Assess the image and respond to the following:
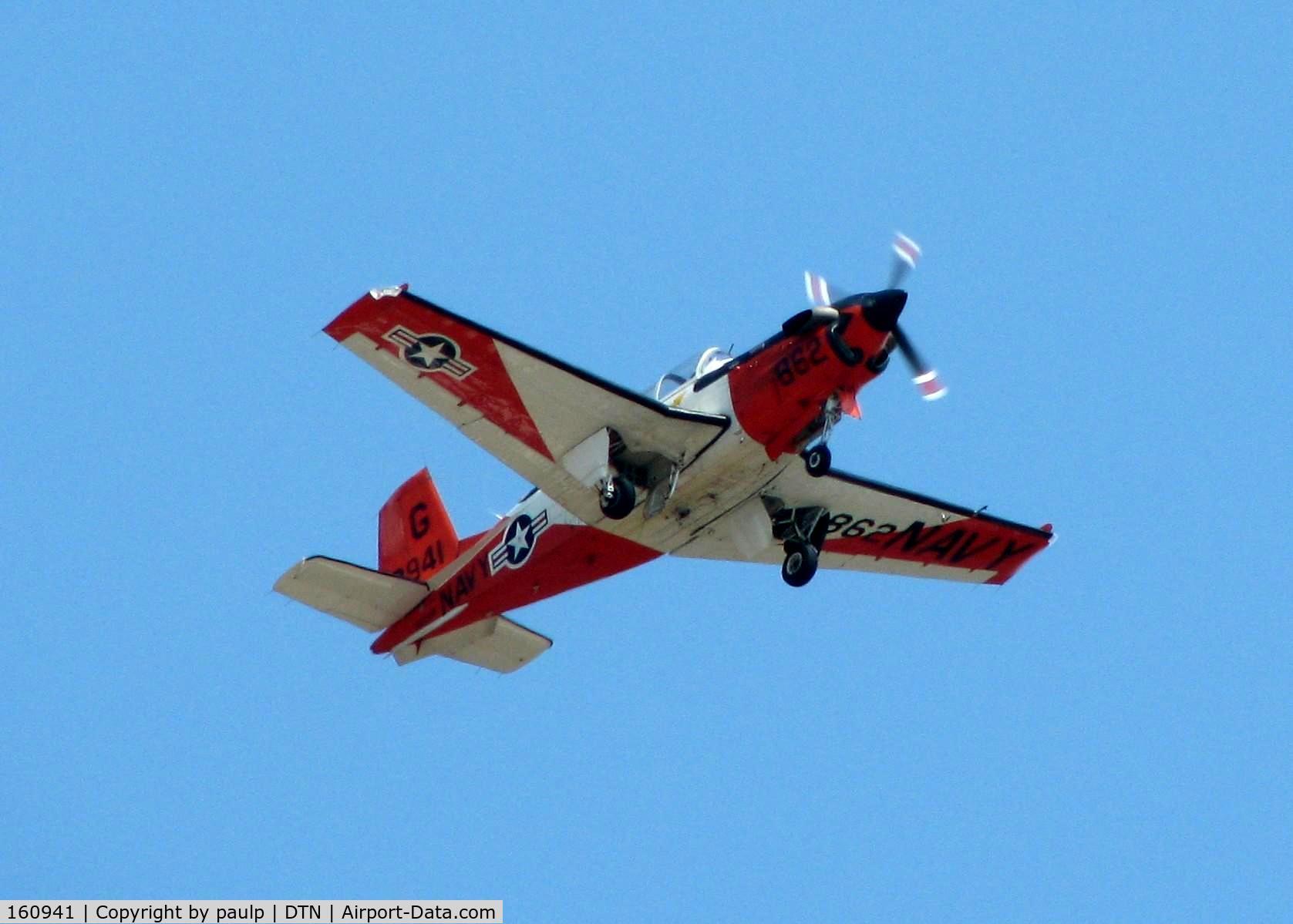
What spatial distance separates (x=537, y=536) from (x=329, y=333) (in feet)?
15.8

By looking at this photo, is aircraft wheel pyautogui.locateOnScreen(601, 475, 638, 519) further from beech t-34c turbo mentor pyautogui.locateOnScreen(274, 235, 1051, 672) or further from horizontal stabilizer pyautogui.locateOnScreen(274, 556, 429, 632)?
horizontal stabilizer pyautogui.locateOnScreen(274, 556, 429, 632)

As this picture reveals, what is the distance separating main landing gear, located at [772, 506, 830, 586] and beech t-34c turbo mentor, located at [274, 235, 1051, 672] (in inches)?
1.0

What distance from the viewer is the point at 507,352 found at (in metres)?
24.8

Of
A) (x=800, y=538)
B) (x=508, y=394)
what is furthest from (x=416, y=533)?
(x=800, y=538)

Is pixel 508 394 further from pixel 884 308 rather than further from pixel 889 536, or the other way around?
pixel 889 536

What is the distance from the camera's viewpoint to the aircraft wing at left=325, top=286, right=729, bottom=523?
2428 cm

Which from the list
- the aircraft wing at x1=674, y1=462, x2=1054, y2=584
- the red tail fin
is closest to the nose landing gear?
the aircraft wing at x1=674, y1=462, x2=1054, y2=584

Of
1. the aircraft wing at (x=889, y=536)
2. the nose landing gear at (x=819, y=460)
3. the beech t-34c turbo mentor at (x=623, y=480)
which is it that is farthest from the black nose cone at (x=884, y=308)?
the aircraft wing at (x=889, y=536)

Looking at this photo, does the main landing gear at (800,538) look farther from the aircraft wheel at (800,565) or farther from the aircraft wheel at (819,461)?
the aircraft wheel at (819,461)

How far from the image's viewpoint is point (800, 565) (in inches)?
1045

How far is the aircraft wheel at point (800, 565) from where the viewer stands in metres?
26.5
